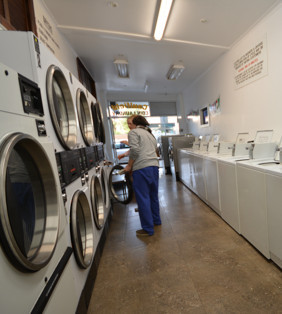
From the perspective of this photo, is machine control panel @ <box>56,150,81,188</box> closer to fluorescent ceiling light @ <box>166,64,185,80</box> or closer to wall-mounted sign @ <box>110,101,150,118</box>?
fluorescent ceiling light @ <box>166,64,185,80</box>

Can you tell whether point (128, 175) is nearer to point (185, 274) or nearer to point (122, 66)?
point (185, 274)

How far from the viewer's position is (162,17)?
6.69 ft

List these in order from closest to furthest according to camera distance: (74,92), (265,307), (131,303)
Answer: (265,307) < (131,303) < (74,92)

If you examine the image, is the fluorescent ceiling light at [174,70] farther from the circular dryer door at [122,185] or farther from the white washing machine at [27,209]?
the white washing machine at [27,209]

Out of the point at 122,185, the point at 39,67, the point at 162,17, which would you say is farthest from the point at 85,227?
the point at 162,17

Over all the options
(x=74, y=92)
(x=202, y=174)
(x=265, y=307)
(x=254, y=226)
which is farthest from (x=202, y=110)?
(x=265, y=307)

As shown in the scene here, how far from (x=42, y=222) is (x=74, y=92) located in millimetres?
1142

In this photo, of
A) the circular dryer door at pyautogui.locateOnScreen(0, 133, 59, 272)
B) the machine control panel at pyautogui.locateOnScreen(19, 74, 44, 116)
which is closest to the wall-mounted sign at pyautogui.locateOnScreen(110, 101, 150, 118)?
the machine control panel at pyautogui.locateOnScreen(19, 74, 44, 116)

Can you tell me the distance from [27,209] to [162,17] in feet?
8.39

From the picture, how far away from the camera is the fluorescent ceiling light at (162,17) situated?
1.82 metres

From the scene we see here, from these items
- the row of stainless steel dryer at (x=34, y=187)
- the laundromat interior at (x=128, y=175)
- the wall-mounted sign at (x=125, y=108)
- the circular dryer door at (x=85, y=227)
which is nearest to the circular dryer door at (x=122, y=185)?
the laundromat interior at (x=128, y=175)

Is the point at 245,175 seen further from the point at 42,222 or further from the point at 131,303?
the point at 42,222

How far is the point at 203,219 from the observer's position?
2.30 meters

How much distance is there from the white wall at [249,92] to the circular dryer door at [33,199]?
9.31ft
